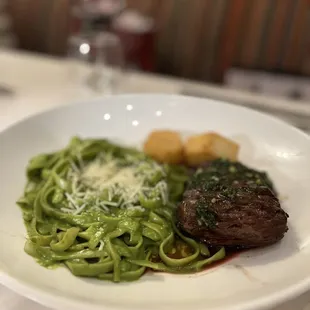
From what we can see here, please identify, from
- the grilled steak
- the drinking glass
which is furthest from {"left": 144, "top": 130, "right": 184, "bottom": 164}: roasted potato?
the drinking glass

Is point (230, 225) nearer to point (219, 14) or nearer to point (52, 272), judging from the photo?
point (52, 272)

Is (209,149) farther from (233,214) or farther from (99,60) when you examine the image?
(99,60)

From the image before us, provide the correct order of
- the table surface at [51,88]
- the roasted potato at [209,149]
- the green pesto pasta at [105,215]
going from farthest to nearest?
1. the table surface at [51,88]
2. the roasted potato at [209,149]
3. the green pesto pasta at [105,215]

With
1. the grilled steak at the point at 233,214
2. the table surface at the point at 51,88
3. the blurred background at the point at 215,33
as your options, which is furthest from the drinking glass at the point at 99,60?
the grilled steak at the point at 233,214

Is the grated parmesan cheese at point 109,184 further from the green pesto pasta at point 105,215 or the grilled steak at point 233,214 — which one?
the grilled steak at point 233,214

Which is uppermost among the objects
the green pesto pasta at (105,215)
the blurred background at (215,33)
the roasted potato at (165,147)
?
the blurred background at (215,33)

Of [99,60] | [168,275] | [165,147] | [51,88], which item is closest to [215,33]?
[99,60]
